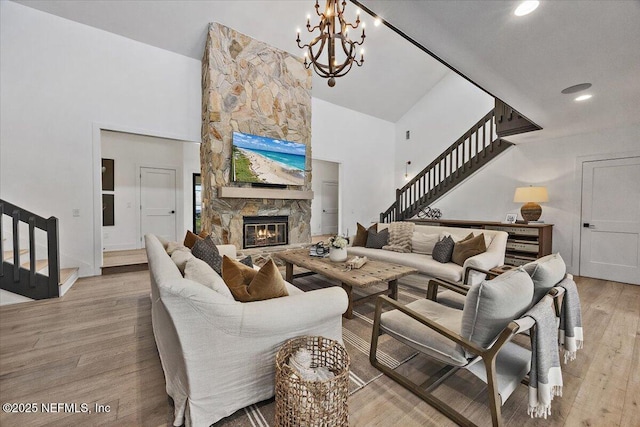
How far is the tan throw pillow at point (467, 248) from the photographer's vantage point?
3402mm

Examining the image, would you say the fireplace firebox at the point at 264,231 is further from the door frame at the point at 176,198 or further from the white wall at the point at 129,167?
the white wall at the point at 129,167

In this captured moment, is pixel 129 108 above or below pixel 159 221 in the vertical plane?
above

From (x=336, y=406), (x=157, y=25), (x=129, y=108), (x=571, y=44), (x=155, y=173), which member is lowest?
(x=336, y=406)

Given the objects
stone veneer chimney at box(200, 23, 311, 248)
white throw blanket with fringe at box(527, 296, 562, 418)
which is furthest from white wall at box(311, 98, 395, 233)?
white throw blanket with fringe at box(527, 296, 562, 418)

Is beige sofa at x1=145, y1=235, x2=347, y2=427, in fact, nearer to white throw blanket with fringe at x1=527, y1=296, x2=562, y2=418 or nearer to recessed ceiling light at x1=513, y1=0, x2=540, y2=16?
white throw blanket with fringe at x1=527, y1=296, x2=562, y2=418

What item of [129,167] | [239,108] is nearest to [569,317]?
[239,108]

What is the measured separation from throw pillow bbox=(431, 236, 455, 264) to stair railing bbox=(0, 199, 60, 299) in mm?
4683

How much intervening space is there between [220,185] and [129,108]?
70.9 inches

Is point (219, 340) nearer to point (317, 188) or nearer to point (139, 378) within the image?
point (139, 378)

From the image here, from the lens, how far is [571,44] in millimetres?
2012

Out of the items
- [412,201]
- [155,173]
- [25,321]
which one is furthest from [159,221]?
[412,201]

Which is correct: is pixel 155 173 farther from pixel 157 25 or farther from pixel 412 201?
pixel 412 201

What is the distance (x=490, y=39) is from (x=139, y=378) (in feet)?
11.2

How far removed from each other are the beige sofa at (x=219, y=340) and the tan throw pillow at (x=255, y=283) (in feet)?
0.30
